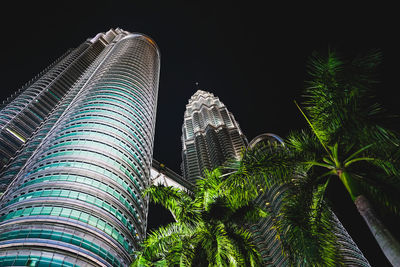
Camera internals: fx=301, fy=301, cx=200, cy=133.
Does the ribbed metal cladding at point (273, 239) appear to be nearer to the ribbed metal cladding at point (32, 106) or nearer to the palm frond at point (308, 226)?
the palm frond at point (308, 226)

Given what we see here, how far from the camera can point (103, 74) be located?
284 ft

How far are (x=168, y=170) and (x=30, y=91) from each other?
58403 millimetres

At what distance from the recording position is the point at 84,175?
4575 cm

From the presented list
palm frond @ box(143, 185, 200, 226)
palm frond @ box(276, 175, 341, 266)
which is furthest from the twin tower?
palm frond @ box(276, 175, 341, 266)

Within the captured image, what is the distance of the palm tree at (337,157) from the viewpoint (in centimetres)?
1055

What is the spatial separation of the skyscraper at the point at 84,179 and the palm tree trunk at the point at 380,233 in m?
30.5

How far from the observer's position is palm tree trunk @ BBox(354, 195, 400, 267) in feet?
28.2

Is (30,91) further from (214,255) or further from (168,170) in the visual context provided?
(214,255)

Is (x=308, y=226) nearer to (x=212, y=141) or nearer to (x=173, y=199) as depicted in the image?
(x=173, y=199)

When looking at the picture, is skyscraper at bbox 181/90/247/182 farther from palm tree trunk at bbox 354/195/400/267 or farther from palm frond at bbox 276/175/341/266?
palm tree trunk at bbox 354/195/400/267

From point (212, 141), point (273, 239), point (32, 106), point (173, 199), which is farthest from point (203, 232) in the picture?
point (212, 141)

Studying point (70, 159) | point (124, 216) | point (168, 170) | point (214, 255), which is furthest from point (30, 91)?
point (214, 255)

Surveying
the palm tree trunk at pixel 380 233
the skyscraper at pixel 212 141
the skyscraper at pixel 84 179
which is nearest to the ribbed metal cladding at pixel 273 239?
the skyscraper at pixel 212 141

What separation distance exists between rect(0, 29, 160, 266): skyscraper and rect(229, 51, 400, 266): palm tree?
2818 cm
